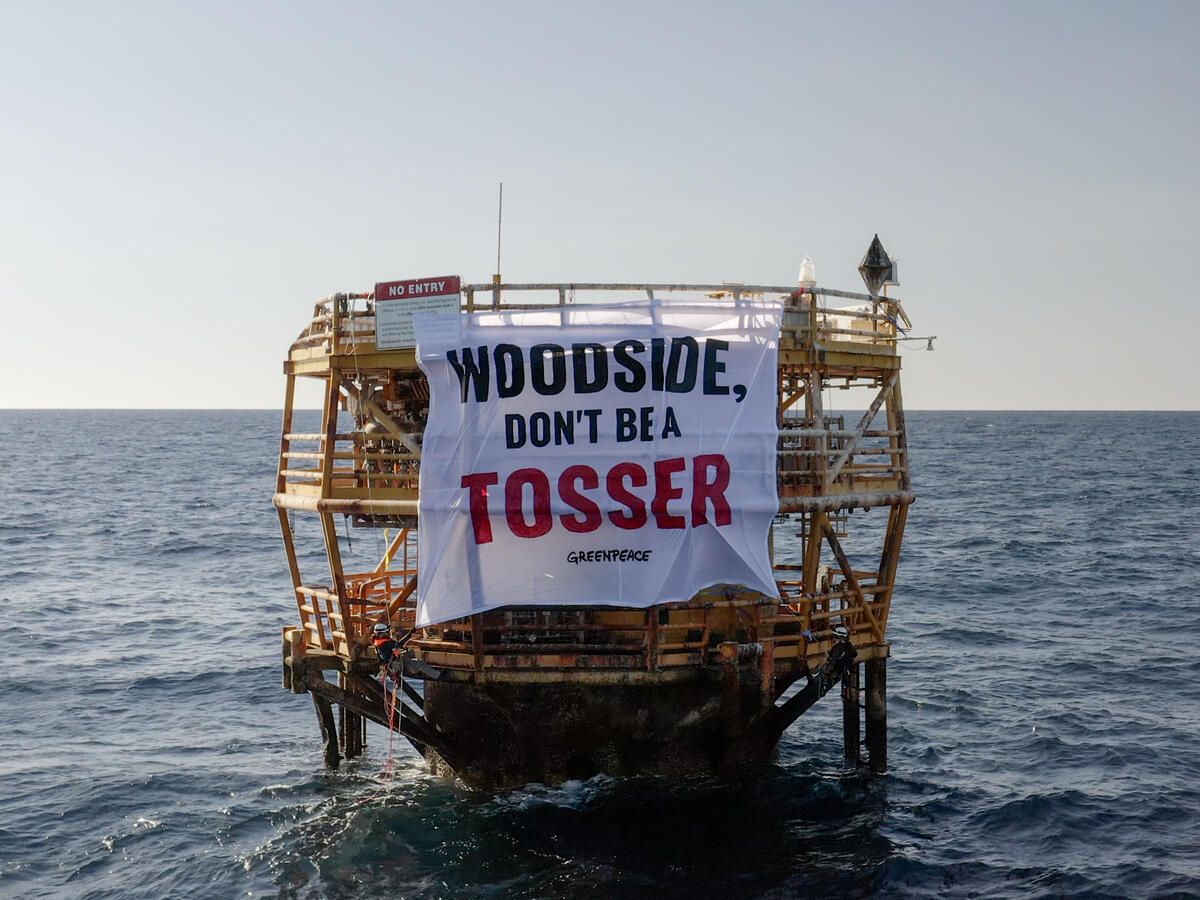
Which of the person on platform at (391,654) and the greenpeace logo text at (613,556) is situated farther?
the person on platform at (391,654)

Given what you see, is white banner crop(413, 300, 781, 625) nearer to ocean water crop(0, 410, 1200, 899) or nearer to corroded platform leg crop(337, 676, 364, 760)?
ocean water crop(0, 410, 1200, 899)

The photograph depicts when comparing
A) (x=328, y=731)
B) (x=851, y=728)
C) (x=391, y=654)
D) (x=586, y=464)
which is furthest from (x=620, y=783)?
(x=586, y=464)

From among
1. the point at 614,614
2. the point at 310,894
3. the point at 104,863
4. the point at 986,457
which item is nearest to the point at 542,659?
the point at 614,614

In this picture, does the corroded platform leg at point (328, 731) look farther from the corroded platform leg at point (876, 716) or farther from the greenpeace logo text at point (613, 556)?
the corroded platform leg at point (876, 716)

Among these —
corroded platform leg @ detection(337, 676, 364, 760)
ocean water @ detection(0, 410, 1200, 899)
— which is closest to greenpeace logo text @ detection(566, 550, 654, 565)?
ocean water @ detection(0, 410, 1200, 899)

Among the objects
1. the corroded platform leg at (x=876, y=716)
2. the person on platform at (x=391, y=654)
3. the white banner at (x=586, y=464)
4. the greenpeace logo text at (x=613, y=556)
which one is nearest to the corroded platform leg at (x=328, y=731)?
the person on platform at (x=391, y=654)

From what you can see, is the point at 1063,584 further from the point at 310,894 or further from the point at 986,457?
the point at 986,457

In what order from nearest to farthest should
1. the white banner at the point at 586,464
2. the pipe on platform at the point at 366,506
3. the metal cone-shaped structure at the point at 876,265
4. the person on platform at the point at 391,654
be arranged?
1. the white banner at the point at 586,464
2. the person on platform at the point at 391,654
3. the pipe on platform at the point at 366,506
4. the metal cone-shaped structure at the point at 876,265
